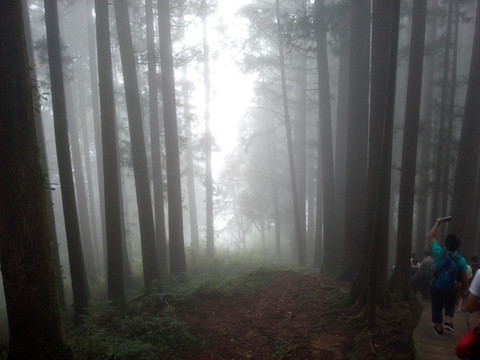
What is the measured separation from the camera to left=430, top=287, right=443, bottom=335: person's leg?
659 centimetres

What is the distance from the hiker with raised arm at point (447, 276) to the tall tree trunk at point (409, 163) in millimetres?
2105

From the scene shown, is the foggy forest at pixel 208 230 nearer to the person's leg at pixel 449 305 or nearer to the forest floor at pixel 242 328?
the forest floor at pixel 242 328

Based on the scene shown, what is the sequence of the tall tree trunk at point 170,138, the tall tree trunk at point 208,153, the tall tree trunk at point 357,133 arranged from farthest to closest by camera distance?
the tall tree trunk at point 208,153 → the tall tree trunk at point 170,138 → the tall tree trunk at point 357,133

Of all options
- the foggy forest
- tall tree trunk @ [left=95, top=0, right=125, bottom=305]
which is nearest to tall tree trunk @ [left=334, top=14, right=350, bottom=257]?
the foggy forest

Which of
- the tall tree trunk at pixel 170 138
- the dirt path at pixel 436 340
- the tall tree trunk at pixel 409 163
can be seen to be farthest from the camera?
the tall tree trunk at pixel 170 138

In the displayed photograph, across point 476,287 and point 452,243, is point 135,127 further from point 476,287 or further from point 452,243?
point 476,287

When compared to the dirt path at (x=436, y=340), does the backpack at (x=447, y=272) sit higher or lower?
higher

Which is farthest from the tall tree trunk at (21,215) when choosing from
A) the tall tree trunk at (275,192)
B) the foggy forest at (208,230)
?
the tall tree trunk at (275,192)

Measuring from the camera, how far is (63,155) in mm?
8758

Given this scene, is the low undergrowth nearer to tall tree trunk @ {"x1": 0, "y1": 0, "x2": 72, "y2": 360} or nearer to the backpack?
tall tree trunk @ {"x1": 0, "y1": 0, "x2": 72, "y2": 360}

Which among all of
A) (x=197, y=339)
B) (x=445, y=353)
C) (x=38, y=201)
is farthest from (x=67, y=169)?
(x=445, y=353)

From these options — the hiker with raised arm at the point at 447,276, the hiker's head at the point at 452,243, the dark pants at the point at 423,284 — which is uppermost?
the hiker's head at the point at 452,243

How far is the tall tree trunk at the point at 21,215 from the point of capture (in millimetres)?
4582

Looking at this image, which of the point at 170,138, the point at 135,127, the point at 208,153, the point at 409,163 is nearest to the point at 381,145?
the point at 409,163
